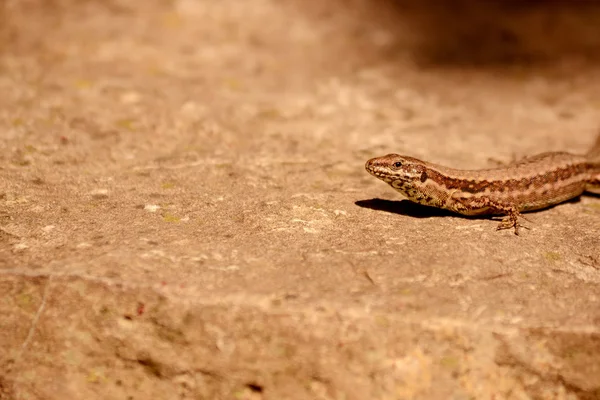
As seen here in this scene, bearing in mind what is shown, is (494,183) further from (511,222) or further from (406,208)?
(406,208)

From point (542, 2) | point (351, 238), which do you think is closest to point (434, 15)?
point (542, 2)

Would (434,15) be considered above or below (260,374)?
above

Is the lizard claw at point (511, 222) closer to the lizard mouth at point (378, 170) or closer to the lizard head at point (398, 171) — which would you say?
the lizard head at point (398, 171)

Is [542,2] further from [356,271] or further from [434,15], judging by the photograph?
[356,271]

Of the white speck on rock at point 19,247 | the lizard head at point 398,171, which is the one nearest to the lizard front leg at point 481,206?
the lizard head at point 398,171

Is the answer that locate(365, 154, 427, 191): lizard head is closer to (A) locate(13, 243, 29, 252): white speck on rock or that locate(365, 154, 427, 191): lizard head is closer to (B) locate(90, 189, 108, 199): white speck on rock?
(B) locate(90, 189, 108, 199): white speck on rock

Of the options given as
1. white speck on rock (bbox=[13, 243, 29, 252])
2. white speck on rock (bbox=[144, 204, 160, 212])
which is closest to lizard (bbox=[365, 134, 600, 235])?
white speck on rock (bbox=[144, 204, 160, 212])

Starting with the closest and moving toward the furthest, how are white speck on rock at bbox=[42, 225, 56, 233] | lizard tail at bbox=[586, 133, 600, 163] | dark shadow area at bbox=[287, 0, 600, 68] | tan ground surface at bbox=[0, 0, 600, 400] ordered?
tan ground surface at bbox=[0, 0, 600, 400], white speck on rock at bbox=[42, 225, 56, 233], lizard tail at bbox=[586, 133, 600, 163], dark shadow area at bbox=[287, 0, 600, 68]

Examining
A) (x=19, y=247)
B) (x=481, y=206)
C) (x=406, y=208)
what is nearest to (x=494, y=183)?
(x=481, y=206)

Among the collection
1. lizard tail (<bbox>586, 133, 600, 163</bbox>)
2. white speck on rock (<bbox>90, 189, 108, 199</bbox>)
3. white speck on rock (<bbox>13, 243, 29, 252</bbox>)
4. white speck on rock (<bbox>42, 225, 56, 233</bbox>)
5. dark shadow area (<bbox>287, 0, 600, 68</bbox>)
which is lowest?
white speck on rock (<bbox>13, 243, 29, 252</bbox>)
